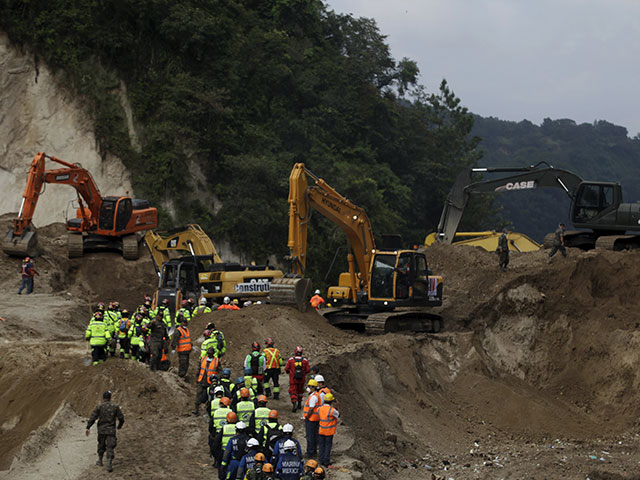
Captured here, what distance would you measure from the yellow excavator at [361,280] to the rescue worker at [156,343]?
5249 millimetres

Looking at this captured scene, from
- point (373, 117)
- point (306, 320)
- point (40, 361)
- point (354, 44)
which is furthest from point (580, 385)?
point (354, 44)

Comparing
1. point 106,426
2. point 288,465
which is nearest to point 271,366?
point 106,426

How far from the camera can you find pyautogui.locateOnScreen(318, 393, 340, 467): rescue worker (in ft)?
49.8

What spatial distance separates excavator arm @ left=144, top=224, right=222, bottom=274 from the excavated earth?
2.36ft

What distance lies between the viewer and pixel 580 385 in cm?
2742

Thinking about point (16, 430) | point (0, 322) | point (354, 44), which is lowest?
point (16, 430)

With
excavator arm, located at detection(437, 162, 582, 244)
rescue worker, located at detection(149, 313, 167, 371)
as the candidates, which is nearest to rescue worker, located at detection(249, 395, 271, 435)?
rescue worker, located at detection(149, 313, 167, 371)

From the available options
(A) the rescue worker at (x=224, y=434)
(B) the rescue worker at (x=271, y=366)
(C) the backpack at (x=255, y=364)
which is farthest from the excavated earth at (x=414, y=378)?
(C) the backpack at (x=255, y=364)

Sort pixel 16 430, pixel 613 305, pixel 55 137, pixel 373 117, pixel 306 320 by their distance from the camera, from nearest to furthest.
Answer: pixel 16 430, pixel 306 320, pixel 613 305, pixel 55 137, pixel 373 117

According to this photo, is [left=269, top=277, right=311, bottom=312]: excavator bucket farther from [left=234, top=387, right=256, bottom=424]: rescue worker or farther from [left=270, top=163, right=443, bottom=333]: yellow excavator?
[left=234, top=387, right=256, bottom=424]: rescue worker

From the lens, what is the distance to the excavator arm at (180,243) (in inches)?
1375

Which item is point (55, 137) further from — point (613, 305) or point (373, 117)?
point (613, 305)

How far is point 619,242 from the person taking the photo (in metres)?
31.9

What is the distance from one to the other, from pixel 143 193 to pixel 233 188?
491cm
